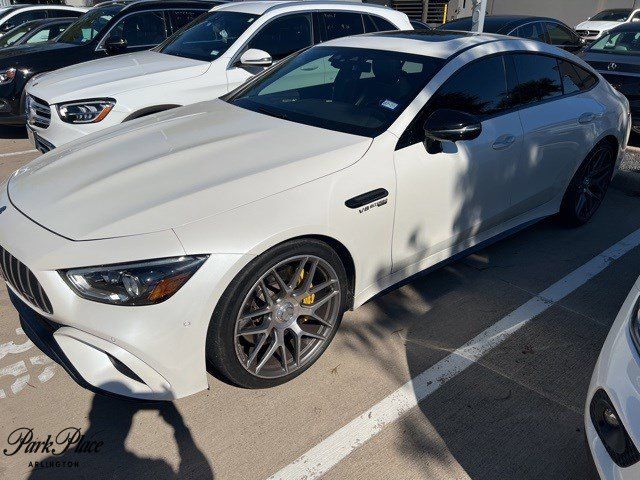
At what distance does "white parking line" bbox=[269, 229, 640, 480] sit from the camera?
2307mm

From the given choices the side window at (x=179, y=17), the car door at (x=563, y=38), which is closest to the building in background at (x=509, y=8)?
the car door at (x=563, y=38)

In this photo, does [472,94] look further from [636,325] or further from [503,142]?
[636,325]

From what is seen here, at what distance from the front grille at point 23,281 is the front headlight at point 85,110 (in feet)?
9.14

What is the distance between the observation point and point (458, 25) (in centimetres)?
928

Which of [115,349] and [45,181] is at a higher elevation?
[45,181]

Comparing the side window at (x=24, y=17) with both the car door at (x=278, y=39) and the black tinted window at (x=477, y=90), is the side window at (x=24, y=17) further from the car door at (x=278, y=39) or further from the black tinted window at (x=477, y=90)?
the black tinted window at (x=477, y=90)

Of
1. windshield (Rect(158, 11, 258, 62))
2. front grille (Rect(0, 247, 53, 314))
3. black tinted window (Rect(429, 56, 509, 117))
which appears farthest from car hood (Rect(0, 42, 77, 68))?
black tinted window (Rect(429, 56, 509, 117))

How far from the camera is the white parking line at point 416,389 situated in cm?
231

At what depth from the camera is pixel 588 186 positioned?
4.49 m

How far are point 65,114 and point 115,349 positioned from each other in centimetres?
360

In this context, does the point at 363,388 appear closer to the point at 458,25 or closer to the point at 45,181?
the point at 45,181

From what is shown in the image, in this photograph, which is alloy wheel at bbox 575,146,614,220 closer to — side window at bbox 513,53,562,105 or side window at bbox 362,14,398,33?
side window at bbox 513,53,562,105

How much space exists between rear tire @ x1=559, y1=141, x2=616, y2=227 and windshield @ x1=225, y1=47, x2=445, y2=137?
6.05 ft

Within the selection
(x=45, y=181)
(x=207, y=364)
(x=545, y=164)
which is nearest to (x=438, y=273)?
(x=545, y=164)
